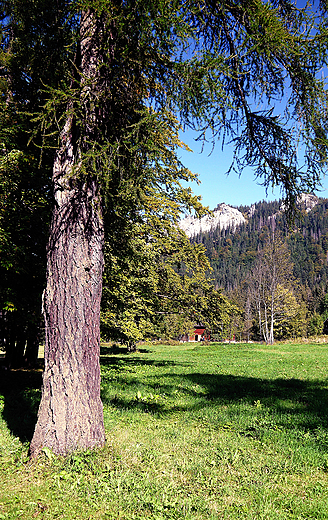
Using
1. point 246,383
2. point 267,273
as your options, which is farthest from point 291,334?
point 246,383

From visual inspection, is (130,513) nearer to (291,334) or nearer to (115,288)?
(115,288)

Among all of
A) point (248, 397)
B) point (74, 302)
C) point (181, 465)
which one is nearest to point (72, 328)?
point (74, 302)

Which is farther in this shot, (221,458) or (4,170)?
(4,170)

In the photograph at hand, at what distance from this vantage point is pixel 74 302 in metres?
3.92

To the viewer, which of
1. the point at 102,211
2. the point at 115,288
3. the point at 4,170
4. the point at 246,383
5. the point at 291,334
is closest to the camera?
the point at 102,211

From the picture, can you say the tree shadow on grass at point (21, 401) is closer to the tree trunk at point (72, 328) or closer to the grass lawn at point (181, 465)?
the grass lawn at point (181, 465)

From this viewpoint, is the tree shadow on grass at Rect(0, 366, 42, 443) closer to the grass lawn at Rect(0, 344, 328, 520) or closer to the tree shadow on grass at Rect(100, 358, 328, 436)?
the grass lawn at Rect(0, 344, 328, 520)

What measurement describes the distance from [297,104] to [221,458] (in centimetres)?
515

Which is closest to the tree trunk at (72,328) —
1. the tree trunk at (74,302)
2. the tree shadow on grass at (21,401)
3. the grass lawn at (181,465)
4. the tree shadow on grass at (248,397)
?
the tree trunk at (74,302)

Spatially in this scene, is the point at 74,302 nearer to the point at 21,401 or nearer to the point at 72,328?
the point at 72,328

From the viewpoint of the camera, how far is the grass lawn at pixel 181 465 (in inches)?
110

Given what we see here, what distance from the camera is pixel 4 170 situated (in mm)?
7367

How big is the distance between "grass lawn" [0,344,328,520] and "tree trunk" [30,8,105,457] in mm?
358

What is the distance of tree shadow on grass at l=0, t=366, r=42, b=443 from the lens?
4.63 meters
